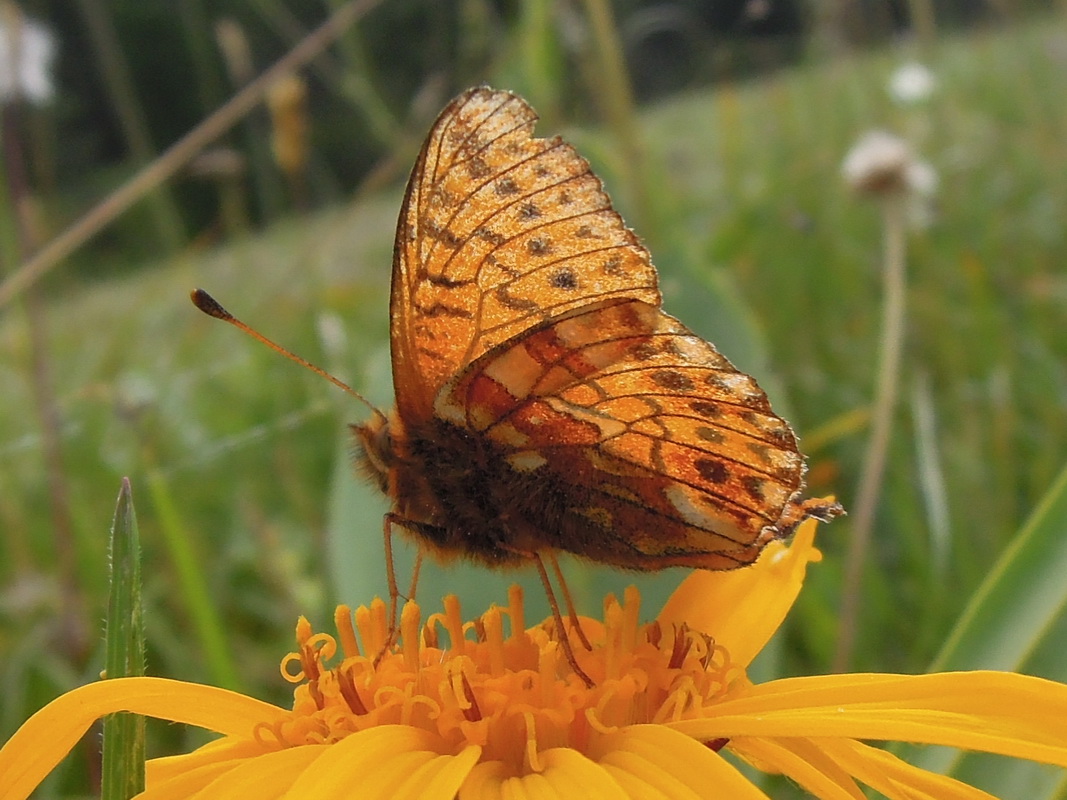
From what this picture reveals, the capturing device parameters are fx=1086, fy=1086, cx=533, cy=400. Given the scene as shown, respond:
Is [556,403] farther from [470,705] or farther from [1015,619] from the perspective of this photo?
[1015,619]

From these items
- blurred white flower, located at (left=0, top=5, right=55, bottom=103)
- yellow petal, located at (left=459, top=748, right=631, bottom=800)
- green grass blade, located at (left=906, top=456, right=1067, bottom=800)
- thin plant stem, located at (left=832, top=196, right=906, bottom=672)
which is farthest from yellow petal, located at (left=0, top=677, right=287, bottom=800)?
blurred white flower, located at (left=0, top=5, right=55, bottom=103)

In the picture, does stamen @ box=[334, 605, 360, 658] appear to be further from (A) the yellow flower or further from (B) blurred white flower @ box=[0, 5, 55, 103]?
(B) blurred white flower @ box=[0, 5, 55, 103]

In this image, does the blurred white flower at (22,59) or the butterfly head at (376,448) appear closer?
the butterfly head at (376,448)

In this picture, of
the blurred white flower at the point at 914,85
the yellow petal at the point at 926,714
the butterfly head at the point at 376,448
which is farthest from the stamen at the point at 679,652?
the blurred white flower at the point at 914,85

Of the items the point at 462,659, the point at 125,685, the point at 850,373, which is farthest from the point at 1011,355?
the point at 125,685

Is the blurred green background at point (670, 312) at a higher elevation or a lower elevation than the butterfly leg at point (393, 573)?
higher

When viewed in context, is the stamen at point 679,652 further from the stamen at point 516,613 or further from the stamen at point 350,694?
the stamen at point 350,694

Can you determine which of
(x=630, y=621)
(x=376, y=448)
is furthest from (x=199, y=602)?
(x=630, y=621)
